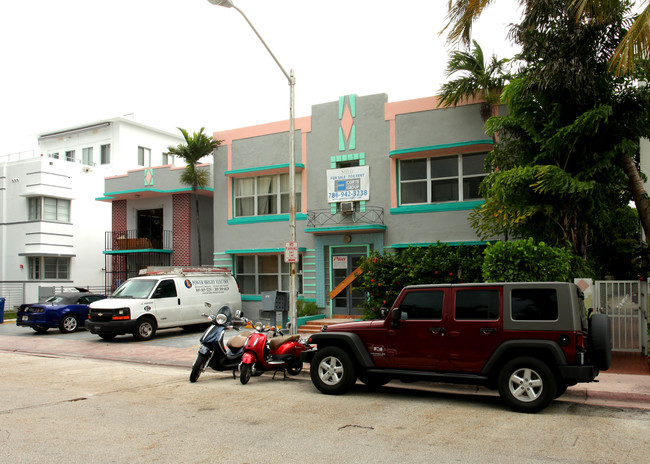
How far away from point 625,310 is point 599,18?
6022 mm

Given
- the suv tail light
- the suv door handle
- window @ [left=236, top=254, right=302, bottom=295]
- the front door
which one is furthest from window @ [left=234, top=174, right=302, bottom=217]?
the suv tail light

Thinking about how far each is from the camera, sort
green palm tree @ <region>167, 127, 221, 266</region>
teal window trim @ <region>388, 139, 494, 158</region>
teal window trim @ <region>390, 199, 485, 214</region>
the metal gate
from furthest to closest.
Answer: green palm tree @ <region>167, 127, 221, 266</region> → teal window trim @ <region>390, 199, 485, 214</region> → teal window trim @ <region>388, 139, 494, 158</region> → the metal gate

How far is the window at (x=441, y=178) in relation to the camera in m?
17.5

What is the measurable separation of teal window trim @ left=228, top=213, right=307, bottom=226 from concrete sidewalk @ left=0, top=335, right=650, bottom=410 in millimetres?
6342

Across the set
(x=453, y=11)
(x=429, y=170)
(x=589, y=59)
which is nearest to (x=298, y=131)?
(x=429, y=170)

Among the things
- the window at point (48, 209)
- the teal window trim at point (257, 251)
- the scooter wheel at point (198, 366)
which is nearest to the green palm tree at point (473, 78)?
the teal window trim at point (257, 251)

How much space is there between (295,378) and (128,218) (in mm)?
17681

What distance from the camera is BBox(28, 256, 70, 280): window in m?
31.3

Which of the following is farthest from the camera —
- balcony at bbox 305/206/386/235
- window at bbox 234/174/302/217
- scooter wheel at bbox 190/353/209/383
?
window at bbox 234/174/302/217

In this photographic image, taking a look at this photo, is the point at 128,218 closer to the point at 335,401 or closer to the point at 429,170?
the point at 429,170

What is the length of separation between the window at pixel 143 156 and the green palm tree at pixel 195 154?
16334 mm

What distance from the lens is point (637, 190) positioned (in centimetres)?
1333

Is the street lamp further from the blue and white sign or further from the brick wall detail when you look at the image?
the brick wall detail

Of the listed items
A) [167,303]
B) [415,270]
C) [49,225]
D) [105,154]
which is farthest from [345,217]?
[105,154]
